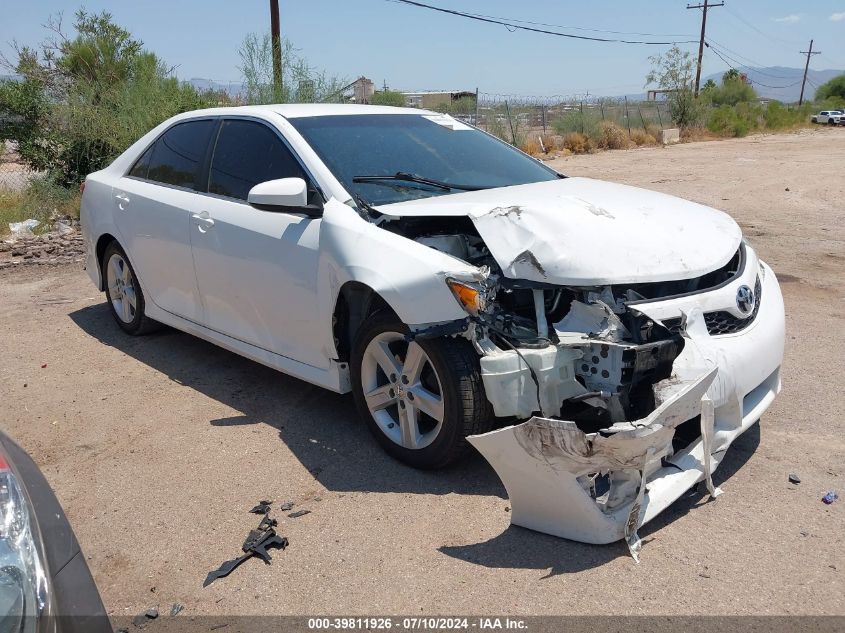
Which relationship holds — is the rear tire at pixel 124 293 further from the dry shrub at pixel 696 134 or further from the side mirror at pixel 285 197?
the dry shrub at pixel 696 134

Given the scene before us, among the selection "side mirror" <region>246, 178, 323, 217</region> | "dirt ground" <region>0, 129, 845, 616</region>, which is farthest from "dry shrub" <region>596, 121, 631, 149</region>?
"side mirror" <region>246, 178, 323, 217</region>

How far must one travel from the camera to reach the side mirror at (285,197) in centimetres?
402

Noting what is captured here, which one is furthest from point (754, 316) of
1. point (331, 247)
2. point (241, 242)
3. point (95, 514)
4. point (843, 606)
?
point (95, 514)

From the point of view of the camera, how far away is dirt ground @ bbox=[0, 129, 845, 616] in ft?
9.66

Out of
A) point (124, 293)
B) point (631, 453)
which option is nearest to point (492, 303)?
point (631, 453)

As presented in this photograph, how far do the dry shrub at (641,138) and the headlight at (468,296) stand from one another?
106ft

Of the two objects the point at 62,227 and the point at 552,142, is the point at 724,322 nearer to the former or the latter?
the point at 62,227

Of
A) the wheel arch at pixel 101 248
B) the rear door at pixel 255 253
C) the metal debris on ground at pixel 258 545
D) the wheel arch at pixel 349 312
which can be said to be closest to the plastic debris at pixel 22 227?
the wheel arch at pixel 101 248

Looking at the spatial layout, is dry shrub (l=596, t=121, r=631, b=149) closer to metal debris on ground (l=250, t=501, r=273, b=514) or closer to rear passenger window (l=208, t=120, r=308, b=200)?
rear passenger window (l=208, t=120, r=308, b=200)

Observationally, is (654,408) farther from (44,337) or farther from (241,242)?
(44,337)

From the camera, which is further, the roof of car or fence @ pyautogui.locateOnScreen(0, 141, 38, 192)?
fence @ pyautogui.locateOnScreen(0, 141, 38, 192)

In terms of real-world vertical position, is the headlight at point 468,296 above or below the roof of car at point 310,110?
below

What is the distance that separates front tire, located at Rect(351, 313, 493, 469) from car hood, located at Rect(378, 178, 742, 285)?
1.65 ft

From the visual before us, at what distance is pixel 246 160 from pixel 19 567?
11.2 ft
